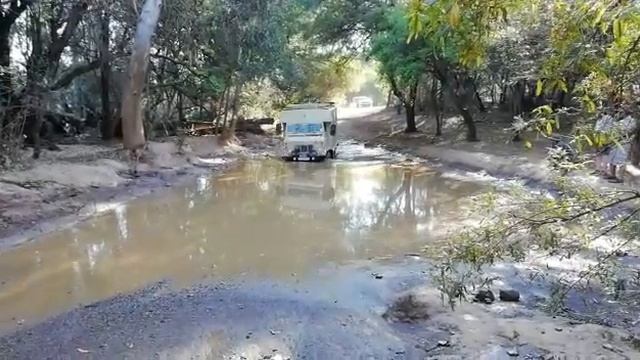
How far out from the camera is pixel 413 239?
10211 millimetres

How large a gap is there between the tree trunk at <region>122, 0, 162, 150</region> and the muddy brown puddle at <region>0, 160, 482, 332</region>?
2.59 meters

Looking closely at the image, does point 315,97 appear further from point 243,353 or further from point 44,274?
point 243,353

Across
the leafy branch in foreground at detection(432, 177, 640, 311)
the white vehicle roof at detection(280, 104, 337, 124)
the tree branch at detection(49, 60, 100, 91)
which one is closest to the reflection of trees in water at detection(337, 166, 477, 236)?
the white vehicle roof at detection(280, 104, 337, 124)

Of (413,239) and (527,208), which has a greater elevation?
(527,208)

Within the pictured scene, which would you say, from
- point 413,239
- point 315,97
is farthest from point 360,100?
point 413,239

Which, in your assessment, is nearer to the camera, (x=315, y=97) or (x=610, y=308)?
(x=610, y=308)

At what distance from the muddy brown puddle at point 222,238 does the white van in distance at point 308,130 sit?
5808 mm

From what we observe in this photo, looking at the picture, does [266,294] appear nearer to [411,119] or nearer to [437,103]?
[437,103]

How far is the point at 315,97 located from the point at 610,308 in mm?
35924

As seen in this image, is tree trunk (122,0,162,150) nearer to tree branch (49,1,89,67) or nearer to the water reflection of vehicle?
tree branch (49,1,89,67)

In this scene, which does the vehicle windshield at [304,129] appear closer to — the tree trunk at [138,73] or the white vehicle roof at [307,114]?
the white vehicle roof at [307,114]

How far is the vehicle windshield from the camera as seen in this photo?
23.1m

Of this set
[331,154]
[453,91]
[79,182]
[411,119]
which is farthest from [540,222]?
[411,119]

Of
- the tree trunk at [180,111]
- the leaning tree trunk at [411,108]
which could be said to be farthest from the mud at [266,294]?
the tree trunk at [180,111]
